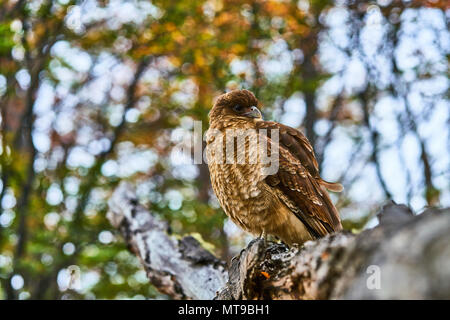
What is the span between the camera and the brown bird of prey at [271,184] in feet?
12.4

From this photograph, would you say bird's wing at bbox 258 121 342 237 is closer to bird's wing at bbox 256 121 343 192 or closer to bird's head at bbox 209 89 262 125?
bird's wing at bbox 256 121 343 192

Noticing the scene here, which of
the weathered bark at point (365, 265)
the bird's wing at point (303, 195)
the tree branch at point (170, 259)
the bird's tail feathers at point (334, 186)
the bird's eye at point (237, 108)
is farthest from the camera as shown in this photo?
the bird's eye at point (237, 108)

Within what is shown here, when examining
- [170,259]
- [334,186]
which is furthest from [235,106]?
[170,259]

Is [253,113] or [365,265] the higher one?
[253,113]

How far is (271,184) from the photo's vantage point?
379 cm

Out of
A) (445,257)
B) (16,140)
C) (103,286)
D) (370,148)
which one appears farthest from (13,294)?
(445,257)

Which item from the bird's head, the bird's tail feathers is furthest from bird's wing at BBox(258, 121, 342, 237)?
the bird's head

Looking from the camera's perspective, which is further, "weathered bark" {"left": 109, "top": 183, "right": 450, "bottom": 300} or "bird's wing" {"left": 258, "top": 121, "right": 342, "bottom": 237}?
"bird's wing" {"left": 258, "top": 121, "right": 342, "bottom": 237}

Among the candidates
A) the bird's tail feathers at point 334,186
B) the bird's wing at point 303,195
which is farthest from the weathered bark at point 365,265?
the bird's tail feathers at point 334,186

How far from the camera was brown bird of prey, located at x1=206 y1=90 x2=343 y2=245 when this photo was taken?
12.4 feet

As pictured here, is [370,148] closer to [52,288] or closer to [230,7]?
[230,7]

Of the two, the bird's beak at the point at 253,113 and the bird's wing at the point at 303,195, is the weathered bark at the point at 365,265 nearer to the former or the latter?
the bird's wing at the point at 303,195

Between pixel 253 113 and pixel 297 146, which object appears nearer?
pixel 297 146

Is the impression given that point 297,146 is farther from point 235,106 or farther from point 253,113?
point 235,106
